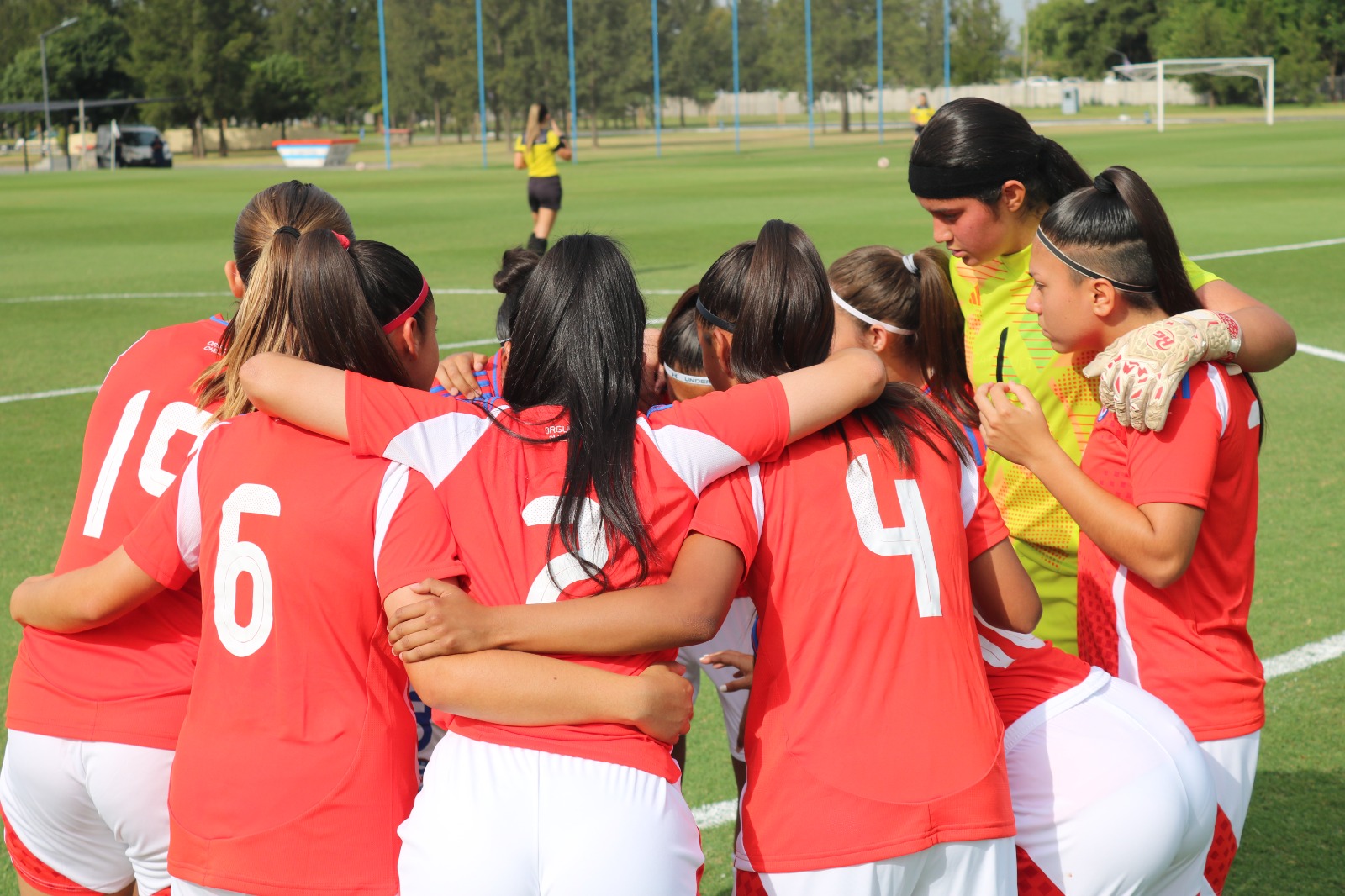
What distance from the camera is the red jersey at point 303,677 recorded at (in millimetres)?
2264

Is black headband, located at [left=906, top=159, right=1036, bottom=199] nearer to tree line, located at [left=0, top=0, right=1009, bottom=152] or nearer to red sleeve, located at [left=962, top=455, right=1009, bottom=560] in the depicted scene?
red sleeve, located at [left=962, top=455, right=1009, bottom=560]

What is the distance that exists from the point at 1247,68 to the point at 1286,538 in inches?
2372

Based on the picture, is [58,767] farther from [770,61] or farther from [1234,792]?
[770,61]

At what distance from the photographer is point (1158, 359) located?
2609mm

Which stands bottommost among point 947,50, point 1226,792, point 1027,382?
point 1226,792

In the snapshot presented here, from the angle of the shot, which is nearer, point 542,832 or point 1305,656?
point 542,832

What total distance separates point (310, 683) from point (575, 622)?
50 cm

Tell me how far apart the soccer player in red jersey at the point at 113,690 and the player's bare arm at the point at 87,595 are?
9 centimetres

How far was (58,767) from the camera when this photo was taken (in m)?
2.70

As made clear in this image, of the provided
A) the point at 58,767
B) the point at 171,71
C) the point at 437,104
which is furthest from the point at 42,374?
the point at 437,104

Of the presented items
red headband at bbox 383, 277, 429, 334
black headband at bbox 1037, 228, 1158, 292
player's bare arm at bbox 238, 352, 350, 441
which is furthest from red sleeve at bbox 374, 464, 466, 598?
black headband at bbox 1037, 228, 1158, 292

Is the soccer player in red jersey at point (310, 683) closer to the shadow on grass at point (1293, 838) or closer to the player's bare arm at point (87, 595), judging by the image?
the player's bare arm at point (87, 595)

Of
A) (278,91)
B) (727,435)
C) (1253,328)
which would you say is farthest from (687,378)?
(278,91)

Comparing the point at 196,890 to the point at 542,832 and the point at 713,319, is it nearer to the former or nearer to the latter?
the point at 542,832
